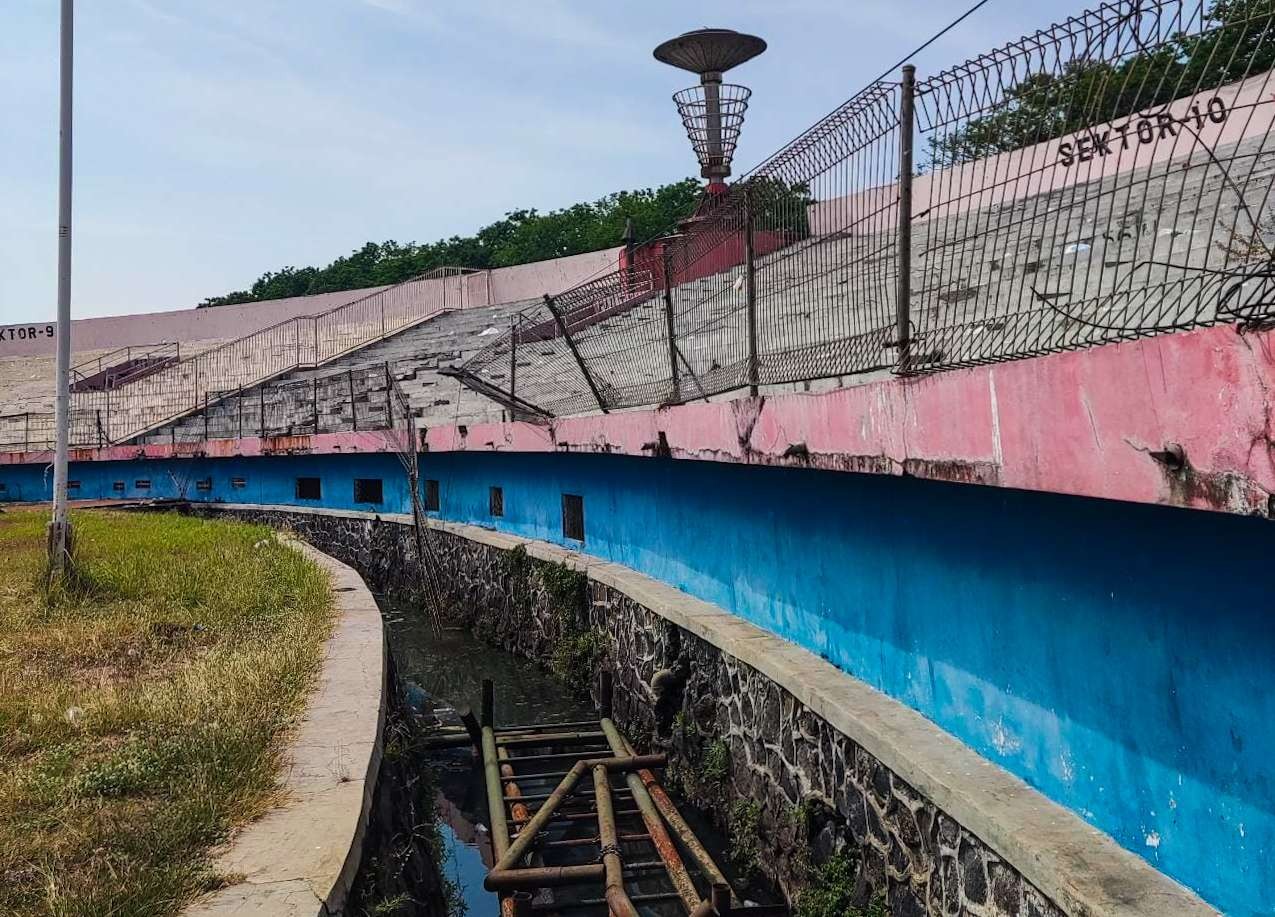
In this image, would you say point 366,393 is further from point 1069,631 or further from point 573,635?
point 1069,631

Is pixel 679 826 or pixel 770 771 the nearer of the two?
pixel 770 771

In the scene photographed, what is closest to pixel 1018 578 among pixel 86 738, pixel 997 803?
pixel 997 803

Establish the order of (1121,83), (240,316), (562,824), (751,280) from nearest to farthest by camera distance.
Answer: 1. (1121,83)
2. (751,280)
3. (562,824)
4. (240,316)

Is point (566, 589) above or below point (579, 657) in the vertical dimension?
above

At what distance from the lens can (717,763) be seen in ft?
25.2

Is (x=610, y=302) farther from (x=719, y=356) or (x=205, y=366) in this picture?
(x=205, y=366)

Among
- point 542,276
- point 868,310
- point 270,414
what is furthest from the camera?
point 542,276

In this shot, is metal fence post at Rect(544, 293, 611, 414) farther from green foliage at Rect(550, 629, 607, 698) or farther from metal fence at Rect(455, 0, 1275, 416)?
green foliage at Rect(550, 629, 607, 698)

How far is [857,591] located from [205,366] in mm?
33420

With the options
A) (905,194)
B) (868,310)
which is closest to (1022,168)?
(905,194)

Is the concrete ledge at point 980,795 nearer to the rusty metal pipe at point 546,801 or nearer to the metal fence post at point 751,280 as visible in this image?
the rusty metal pipe at point 546,801

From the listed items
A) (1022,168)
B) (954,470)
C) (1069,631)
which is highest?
(1022,168)

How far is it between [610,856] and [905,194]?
12.4 ft

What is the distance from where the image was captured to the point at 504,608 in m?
14.3
